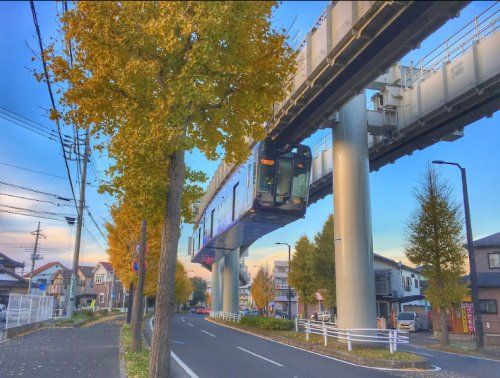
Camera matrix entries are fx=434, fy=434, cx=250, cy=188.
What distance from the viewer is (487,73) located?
44.4ft

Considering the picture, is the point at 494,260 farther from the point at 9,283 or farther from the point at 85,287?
the point at 85,287

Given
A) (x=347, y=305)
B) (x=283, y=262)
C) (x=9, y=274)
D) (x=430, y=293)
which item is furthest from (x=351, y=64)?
(x=283, y=262)

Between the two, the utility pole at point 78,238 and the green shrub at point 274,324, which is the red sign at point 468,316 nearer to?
the green shrub at point 274,324

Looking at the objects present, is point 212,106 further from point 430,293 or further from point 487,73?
point 430,293

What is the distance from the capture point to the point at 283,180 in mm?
20391

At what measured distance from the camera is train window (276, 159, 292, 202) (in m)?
20.1

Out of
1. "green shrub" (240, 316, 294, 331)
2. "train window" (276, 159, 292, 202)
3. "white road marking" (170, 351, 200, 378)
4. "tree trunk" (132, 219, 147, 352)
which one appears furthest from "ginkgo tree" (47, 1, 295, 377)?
"green shrub" (240, 316, 294, 331)

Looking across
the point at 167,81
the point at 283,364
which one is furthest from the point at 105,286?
the point at 167,81

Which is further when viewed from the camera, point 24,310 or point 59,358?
point 24,310

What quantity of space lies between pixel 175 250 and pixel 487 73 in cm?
1156

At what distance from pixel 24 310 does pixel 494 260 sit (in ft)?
100

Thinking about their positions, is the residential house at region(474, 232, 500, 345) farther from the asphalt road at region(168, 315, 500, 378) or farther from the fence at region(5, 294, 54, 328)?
the fence at region(5, 294, 54, 328)

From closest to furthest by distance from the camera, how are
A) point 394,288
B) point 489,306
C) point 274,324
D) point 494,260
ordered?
point 274,324 < point 489,306 < point 494,260 < point 394,288

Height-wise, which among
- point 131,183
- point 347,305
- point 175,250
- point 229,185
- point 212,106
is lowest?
→ point 347,305
